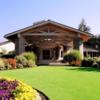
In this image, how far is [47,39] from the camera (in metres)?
40.9

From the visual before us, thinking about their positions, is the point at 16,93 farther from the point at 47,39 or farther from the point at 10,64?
the point at 47,39

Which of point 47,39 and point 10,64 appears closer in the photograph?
point 10,64

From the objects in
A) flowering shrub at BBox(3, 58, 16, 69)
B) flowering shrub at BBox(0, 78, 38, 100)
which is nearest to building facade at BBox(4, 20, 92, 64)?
flowering shrub at BBox(3, 58, 16, 69)

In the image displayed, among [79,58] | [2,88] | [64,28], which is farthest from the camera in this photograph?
[64,28]

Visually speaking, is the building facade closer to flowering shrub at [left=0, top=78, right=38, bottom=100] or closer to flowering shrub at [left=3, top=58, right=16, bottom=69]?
flowering shrub at [left=3, top=58, right=16, bottom=69]

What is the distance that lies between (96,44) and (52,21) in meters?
39.9

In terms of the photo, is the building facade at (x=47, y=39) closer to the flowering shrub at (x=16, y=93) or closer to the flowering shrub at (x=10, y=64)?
the flowering shrub at (x=10, y=64)

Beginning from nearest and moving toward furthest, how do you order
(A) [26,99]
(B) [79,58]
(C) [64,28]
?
(A) [26,99] < (B) [79,58] < (C) [64,28]

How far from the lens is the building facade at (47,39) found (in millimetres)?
40125

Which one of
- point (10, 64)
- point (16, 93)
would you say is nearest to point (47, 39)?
point (10, 64)

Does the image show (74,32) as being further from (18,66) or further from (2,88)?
(2,88)

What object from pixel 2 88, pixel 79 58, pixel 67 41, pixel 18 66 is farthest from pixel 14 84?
pixel 67 41

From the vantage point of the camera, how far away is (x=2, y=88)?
10.4 meters

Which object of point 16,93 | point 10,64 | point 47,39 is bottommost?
point 16,93
